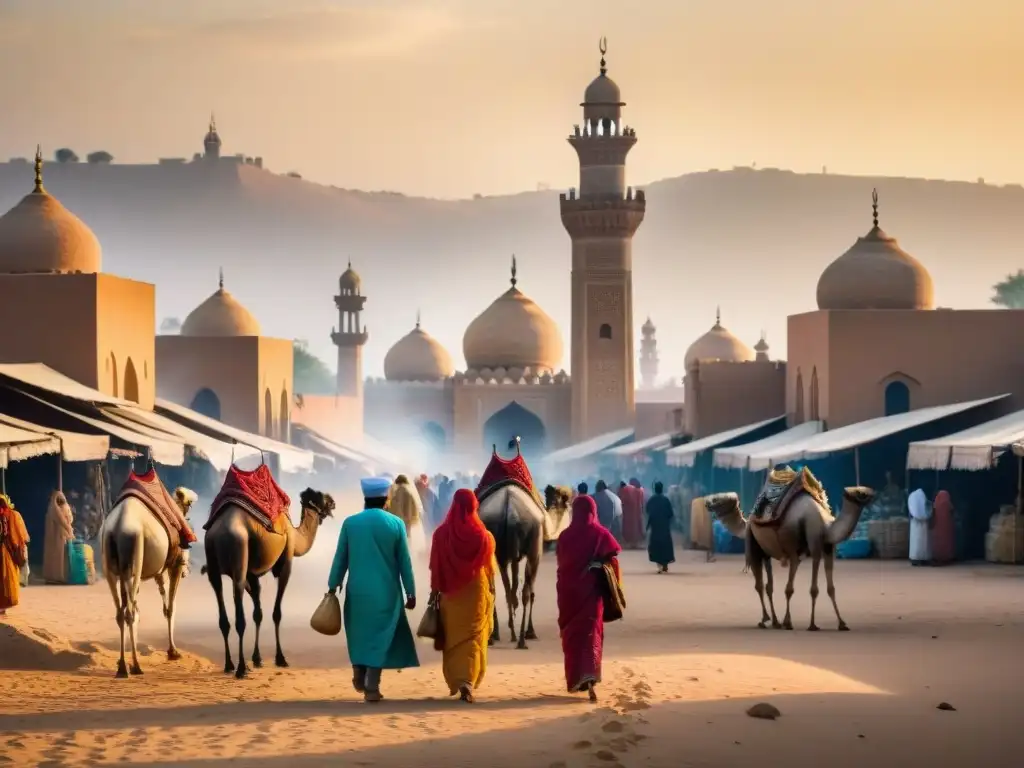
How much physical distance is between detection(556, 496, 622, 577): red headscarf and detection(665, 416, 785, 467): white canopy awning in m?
20.7

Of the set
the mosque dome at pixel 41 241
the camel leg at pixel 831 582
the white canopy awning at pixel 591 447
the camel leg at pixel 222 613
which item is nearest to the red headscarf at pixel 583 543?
the camel leg at pixel 222 613

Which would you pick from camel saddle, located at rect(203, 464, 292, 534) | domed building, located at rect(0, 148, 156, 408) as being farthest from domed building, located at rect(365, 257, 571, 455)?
camel saddle, located at rect(203, 464, 292, 534)

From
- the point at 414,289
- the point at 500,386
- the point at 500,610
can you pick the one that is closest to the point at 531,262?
the point at 414,289

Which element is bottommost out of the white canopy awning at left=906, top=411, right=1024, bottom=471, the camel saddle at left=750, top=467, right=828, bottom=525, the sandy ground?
the sandy ground

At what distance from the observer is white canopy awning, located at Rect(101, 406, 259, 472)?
23.0 metres

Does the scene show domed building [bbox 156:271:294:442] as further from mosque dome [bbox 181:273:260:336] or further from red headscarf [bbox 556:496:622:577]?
red headscarf [bbox 556:496:622:577]

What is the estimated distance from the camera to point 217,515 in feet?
40.2

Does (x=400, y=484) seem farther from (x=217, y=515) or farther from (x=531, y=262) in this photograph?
(x=531, y=262)

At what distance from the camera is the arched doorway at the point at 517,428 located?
192 feet

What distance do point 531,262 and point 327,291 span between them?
18.4m

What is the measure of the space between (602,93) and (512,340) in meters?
9.24

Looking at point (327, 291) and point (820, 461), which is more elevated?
point (327, 291)

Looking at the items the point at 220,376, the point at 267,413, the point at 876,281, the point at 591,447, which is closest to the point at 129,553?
the point at 876,281

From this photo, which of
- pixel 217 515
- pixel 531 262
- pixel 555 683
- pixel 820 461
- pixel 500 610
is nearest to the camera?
pixel 555 683
